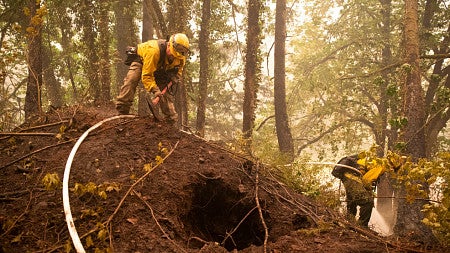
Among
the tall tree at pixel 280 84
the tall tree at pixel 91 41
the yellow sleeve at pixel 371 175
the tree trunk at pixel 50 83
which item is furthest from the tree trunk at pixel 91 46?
the yellow sleeve at pixel 371 175

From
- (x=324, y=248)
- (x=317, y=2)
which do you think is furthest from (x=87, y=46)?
(x=317, y=2)

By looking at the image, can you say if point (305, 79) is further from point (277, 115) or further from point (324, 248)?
point (324, 248)

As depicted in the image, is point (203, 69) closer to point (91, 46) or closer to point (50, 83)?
point (91, 46)

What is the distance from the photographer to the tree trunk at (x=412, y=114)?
6152 mm

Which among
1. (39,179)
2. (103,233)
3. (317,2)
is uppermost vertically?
(317,2)

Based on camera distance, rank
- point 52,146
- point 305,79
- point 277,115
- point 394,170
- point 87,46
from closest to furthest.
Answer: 1. point 394,170
2. point 52,146
3. point 87,46
4. point 277,115
5. point 305,79

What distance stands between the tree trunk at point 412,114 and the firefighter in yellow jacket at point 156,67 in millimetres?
4403

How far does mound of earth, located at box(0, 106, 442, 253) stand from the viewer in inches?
120

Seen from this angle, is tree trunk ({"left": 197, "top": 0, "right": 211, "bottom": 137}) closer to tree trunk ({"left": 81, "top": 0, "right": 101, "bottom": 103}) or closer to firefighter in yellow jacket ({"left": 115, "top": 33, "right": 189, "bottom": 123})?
tree trunk ({"left": 81, "top": 0, "right": 101, "bottom": 103})

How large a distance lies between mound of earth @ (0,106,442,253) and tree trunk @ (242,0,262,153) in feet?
12.1

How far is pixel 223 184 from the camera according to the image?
177 inches

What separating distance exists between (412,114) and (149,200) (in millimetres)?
5471

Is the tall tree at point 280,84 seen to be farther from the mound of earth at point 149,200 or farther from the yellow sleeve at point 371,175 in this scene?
the yellow sleeve at point 371,175

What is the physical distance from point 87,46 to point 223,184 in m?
6.00
